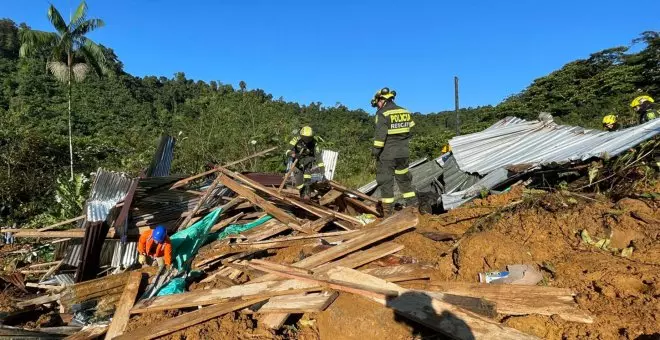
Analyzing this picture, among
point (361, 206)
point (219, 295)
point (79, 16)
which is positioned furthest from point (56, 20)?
point (219, 295)

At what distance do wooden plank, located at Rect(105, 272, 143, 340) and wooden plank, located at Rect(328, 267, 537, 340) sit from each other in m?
2.61

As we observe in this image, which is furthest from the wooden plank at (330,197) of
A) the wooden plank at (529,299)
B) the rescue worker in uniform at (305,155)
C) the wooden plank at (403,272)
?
the wooden plank at (529,299)

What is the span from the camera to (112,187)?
22.4 ft

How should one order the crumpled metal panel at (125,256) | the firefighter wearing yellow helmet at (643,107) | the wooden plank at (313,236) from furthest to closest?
the firefighter wearing yellow helmet at (643,107), the crumpled metal panel at (125,256), the wooden plank at (313,236)

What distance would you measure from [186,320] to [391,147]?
3.85 meters

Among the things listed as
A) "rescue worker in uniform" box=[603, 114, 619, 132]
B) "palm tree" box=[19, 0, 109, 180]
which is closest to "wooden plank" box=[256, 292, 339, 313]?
"rescue worker in uniform" box=[603, 114, 619, 132]

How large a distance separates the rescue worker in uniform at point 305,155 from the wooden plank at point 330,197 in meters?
0.70

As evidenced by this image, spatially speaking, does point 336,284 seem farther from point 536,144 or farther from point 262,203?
point 536,144

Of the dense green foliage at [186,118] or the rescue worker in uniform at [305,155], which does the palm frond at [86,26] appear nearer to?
the dense green foliage at [186,118]

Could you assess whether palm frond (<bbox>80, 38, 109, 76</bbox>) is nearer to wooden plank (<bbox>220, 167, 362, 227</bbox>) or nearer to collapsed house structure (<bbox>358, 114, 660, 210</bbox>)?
wooden plank (<bbox>220, 167, 362, 227</bbox>)

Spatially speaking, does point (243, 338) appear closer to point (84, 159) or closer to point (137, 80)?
point (84, 159)

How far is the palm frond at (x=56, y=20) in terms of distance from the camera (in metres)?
14.1

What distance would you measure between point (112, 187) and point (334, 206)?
151 inches

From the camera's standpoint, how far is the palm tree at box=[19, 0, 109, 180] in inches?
551
